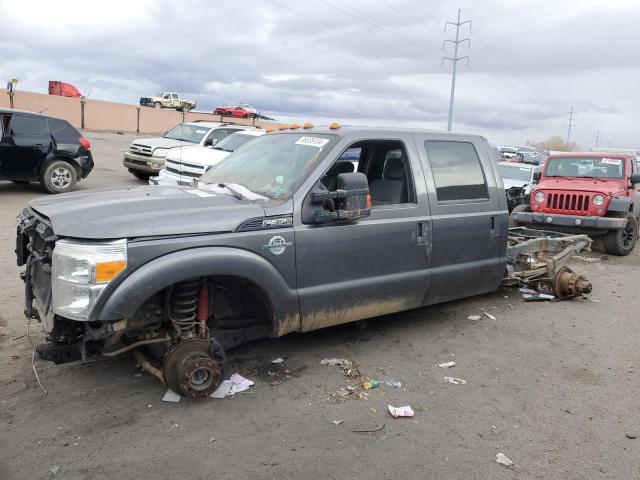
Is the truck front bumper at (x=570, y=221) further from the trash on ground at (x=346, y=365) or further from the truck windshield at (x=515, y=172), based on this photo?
the trash on ground at (x=346, y=365)

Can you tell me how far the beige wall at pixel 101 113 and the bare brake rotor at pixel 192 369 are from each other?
30648 millimetres

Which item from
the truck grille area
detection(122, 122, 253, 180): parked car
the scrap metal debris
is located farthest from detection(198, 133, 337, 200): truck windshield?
detection(122, 122, 253, 180): parked car

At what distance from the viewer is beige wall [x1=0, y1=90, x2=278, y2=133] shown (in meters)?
30.7

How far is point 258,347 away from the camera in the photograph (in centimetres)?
456

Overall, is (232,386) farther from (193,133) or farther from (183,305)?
(193,133)

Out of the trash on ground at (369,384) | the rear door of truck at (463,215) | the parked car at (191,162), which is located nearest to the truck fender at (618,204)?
the rear door of truck at (463,215)

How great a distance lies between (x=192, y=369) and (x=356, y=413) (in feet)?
3.65

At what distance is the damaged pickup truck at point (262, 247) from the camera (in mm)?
3213

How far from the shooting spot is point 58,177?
453 inches

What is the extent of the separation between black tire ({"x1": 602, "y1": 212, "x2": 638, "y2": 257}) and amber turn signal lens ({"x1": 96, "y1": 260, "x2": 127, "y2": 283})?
361 inches

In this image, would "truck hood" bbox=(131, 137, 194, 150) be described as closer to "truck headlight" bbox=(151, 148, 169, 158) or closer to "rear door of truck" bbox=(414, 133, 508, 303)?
"truck headlight" bbox=(151, 148, 169, 158)

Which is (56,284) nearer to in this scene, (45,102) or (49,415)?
(49,415)

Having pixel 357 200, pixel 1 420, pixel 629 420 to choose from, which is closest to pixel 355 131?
pixel 357 200

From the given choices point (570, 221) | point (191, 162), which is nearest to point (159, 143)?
point (191, 162)
